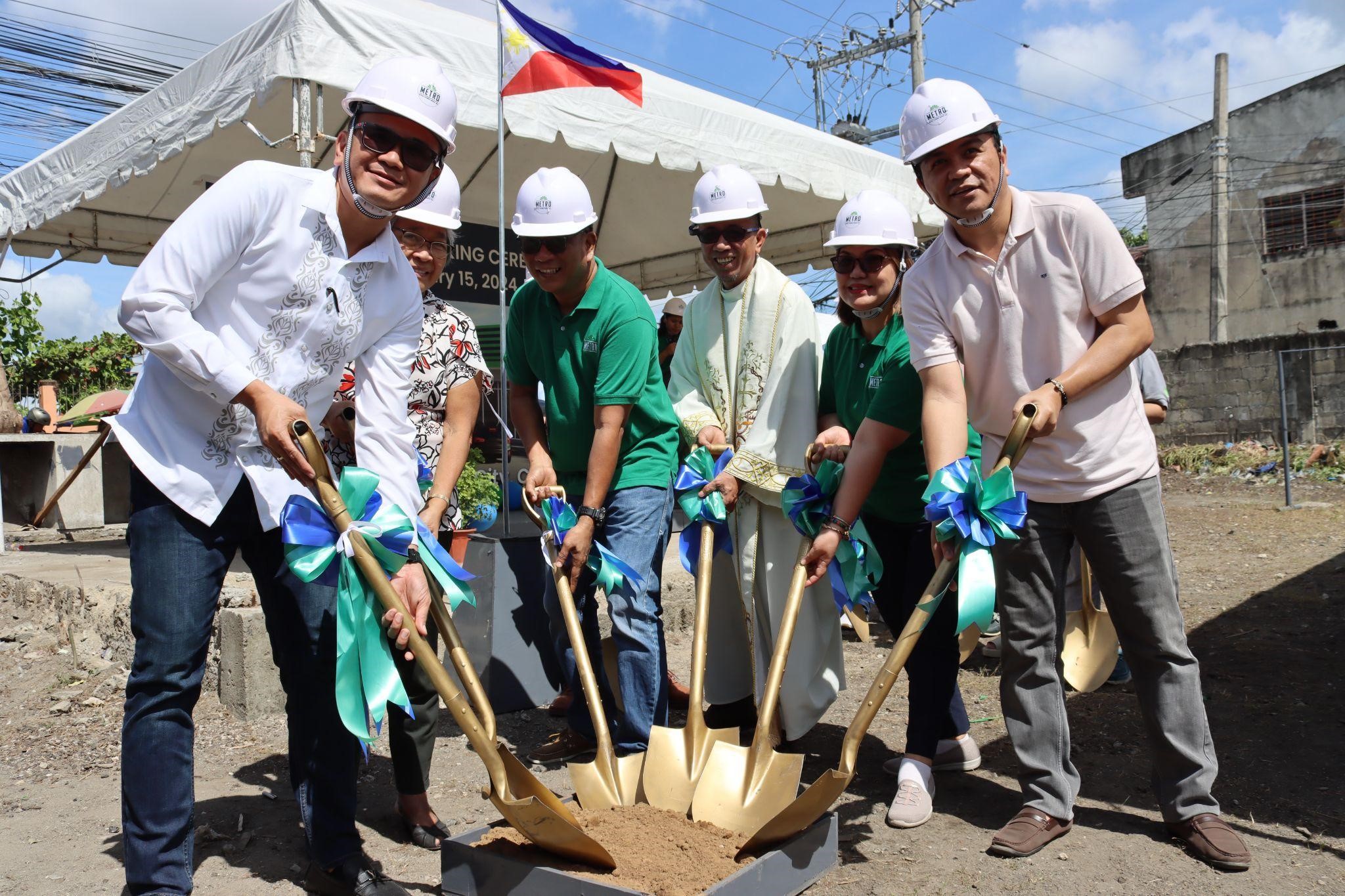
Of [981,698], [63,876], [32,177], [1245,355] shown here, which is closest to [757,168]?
[981,698]

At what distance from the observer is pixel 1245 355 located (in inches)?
607

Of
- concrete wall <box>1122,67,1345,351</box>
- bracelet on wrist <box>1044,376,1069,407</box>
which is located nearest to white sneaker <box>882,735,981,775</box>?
bracelet on wrist <box>1044,376,1069,407</box>

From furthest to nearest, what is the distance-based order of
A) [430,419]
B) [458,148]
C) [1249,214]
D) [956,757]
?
[1249,214] < [458,148] < [956,757] < [430,419]

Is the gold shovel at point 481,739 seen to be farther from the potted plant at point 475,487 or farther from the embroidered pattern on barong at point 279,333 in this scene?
the potted plant at point 475,487

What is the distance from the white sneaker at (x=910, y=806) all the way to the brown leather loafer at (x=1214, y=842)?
67 centimetres

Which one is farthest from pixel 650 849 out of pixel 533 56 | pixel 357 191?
pixel 533 56

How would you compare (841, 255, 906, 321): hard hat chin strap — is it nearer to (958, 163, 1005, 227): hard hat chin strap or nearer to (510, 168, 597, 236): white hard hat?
(958, 163, 1005, 227): hard hat chin strap

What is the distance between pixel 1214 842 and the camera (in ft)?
8.54

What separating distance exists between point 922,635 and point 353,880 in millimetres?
1819

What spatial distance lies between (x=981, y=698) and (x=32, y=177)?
23.8ft

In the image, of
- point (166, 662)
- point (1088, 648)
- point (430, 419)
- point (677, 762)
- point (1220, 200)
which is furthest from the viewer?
point (1220, 200)

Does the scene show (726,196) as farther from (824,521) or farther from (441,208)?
(824,521)

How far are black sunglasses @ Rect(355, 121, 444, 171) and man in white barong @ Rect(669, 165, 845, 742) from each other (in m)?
1.43

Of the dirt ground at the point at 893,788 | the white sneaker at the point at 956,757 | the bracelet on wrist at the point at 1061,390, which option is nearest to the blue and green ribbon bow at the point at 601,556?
the dirt ground at the point at 893,788
